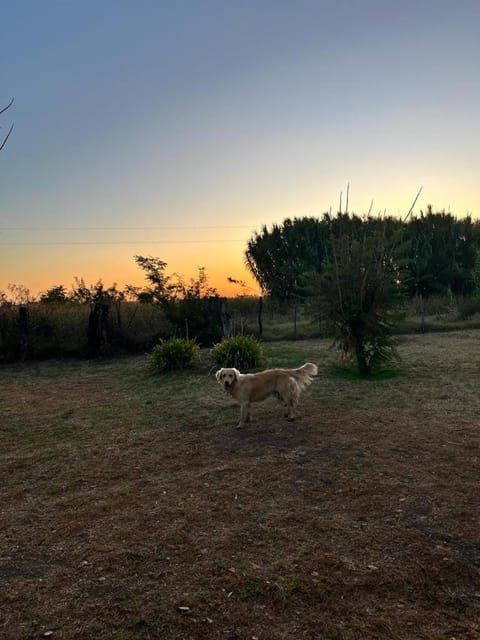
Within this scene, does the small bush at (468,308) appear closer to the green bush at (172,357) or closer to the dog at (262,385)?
the green bush at (172,357)

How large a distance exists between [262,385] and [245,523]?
10.1ft

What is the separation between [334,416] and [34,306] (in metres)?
12.2

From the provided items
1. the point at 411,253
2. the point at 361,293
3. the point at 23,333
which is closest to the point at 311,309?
the point at 361,293

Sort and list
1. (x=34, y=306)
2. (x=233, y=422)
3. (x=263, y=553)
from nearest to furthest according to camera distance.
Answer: (x=263, y=553)
(x=233, y=422)
(x=34, y=306)

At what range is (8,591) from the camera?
3.17 meters

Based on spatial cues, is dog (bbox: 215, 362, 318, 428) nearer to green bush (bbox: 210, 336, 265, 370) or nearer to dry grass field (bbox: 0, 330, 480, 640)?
dry grass field (bbox: 0, 330, 480, 640)

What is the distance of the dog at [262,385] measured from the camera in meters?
6.88

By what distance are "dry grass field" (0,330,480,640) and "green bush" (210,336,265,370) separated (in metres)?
3.44

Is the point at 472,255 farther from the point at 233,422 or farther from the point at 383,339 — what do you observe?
the point at 233,422

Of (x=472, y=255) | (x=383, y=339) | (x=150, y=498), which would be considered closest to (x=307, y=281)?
(x=383, y=339)

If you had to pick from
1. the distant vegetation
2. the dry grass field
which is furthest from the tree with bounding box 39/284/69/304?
the dry grass field

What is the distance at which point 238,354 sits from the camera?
11609 mm

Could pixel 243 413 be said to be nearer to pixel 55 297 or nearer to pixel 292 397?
pixel 292 397

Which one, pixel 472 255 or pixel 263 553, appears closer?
pixel 263 553
